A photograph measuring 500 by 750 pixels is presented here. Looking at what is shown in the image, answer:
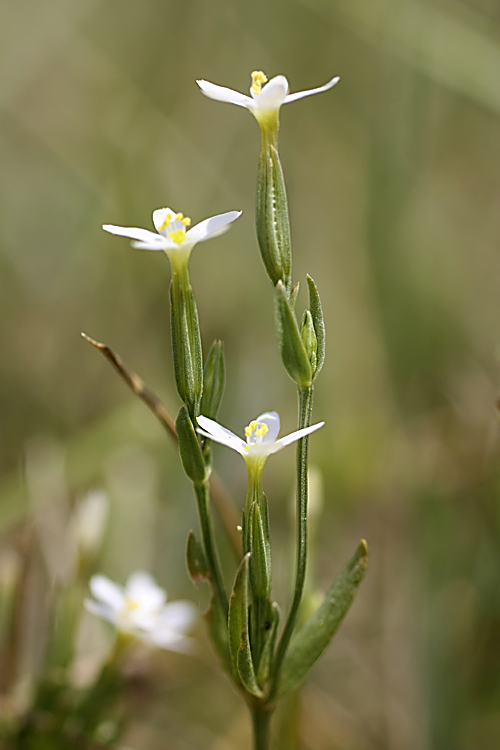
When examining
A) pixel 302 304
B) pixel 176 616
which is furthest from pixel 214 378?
pixel 302 304

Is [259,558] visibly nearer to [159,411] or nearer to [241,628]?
[241,628]

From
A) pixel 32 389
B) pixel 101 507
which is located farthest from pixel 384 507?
pixel 32 389

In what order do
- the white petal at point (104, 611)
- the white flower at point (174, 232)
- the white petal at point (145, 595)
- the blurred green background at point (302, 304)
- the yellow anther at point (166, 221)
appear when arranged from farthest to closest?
the blurred green background at point (302, 304) < the white petal at point (145, 595) < the white petal at point (104, 611) < the yellow anther at point (166, 221) < the white flower at point (174, 232)

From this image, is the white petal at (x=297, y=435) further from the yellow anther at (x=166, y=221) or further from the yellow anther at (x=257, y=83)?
the yellow anther at (x=257, y=83)

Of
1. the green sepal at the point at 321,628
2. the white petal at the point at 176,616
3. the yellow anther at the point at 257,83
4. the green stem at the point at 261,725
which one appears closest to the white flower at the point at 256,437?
the green sepal at the point at 321,628

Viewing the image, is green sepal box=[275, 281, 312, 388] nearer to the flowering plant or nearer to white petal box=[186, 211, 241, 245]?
the flowering plant
